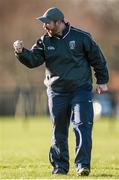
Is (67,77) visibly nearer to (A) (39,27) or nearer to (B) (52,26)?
(B) (52,26)

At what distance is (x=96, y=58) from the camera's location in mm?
12703

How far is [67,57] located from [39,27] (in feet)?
125

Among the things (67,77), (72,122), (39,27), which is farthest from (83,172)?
(39,27)

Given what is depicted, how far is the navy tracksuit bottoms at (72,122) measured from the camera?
12492 millimetres

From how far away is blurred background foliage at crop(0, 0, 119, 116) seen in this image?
53.2 meters

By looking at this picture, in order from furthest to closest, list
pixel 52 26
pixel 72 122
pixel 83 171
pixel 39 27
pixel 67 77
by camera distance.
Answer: pixel 39 27
pixel 72 122
pixel 67 77
pixel 52 26
pixel 83 171

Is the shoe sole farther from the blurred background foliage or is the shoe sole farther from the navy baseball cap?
the blurred background foliage

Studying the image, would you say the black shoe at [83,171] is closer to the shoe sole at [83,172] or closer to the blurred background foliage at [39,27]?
the shoe sole at [83,172]

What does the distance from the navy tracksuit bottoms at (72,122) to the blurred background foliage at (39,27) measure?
1494 inches

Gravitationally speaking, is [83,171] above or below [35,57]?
below

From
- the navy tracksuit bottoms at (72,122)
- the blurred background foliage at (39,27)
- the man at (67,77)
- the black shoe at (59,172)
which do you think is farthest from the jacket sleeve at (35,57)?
the blurred background foliage at (39,27)

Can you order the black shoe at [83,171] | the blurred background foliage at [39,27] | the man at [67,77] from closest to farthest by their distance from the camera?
1. the black shoe at [83,171]
2. the man at [67,77]
3. the blurred background foliage at [39,27]

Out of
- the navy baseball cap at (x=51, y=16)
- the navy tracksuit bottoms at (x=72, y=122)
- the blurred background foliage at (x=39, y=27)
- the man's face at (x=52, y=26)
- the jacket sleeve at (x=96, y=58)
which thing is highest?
the blurred background foliage at (x=39, y=27)

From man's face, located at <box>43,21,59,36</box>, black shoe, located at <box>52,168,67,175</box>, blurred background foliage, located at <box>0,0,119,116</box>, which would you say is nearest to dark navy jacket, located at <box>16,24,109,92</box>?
man's face, located at <box>43,21,59,36</box>
